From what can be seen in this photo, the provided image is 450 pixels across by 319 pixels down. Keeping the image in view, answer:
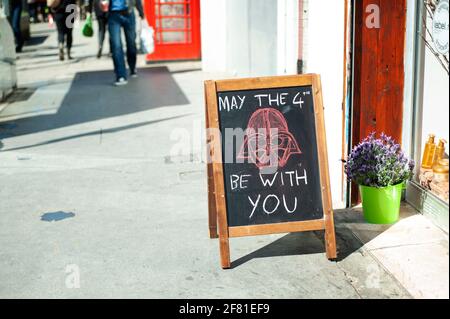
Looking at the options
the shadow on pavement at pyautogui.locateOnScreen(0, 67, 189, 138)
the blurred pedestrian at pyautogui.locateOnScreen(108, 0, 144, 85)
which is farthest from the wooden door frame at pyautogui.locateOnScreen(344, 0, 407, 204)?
the blurred pedestrian at pyautogui.locateOnScreen(108, 0, 144, 85)

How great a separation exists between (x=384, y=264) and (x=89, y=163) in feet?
12.7

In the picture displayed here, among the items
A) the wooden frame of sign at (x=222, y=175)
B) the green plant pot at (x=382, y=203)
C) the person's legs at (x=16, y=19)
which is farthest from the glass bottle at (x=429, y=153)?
the person's legs at (x=16, y=19)

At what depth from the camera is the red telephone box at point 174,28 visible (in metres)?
15.2

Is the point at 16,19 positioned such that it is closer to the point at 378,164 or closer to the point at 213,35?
the point at 213,35

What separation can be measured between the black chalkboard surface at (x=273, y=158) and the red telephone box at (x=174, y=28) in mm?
10559

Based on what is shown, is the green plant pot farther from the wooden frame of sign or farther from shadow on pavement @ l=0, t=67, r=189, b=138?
shadow on pavement @ l=0, t=67, r=189, b=138

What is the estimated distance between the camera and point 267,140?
5.02 meters

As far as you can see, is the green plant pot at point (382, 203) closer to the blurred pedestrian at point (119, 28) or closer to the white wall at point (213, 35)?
the blurred pedestrian at point (119, 28)

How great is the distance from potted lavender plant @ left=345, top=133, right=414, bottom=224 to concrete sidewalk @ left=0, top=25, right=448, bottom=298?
5.1 inches

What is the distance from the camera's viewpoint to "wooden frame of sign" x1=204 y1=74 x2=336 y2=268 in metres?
4.93

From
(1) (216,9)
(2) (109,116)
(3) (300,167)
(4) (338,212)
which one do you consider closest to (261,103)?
(3) (300,167)

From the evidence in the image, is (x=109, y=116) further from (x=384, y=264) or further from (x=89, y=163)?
(x=384, y=264)
